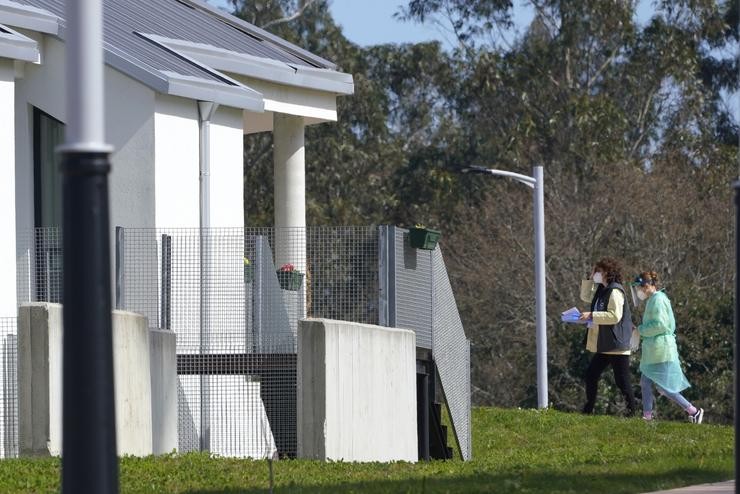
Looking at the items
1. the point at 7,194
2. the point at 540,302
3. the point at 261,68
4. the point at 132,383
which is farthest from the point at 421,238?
the point at 540,302

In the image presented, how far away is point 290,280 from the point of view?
1602 centimetres

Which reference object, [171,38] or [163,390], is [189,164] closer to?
[171,38]

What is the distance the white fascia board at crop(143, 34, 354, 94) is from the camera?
2038cm

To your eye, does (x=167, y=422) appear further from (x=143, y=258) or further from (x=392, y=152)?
(x=392, y=152)

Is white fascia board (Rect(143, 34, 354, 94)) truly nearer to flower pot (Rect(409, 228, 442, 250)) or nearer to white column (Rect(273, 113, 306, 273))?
white column (Rect(273, 113, 306, 273))

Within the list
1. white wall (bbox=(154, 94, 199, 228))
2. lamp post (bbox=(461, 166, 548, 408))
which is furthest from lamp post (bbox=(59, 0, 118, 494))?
lamp post (bbox=(461, 166, 548, 408))

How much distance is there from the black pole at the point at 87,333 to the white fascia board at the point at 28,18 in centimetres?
1096

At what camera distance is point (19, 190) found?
18.1m

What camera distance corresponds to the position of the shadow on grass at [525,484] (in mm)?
11250

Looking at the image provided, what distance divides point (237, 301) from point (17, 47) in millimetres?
3350

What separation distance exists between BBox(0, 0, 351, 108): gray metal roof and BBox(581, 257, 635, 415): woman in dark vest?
4776 mm

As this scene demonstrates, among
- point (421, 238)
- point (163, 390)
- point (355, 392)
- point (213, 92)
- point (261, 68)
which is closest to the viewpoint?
point (163, 390)

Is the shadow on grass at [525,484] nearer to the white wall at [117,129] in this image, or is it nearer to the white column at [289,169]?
the white wall at [117,129]

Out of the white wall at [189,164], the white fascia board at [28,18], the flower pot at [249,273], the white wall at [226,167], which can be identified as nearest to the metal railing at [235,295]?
the flower pot at [249,273]
